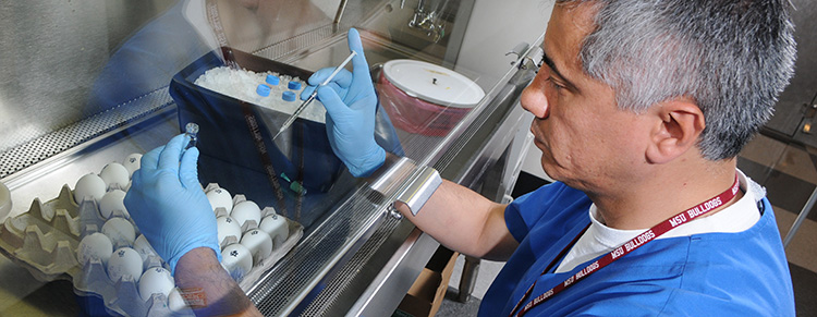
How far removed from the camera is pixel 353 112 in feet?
3.71

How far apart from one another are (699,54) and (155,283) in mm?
804

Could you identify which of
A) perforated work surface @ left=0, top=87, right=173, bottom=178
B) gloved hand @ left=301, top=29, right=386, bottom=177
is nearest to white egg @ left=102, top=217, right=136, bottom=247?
perforated work surface @ left=0, top=87, right=173, bottom=178

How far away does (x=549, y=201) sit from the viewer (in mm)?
1332

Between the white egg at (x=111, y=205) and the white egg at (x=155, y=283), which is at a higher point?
the white egg at (x=111, y=205)

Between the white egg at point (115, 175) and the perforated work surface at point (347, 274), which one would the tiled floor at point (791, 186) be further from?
the white egg at point (115, 175)

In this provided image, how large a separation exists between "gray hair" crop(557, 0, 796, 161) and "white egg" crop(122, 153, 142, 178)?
2.32 ft

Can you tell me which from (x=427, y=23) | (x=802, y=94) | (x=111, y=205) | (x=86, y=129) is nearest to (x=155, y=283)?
(x=111, y=205)

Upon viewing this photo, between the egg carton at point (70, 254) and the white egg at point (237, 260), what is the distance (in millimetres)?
85

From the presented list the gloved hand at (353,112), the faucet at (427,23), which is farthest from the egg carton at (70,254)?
the faucet at (427,23)

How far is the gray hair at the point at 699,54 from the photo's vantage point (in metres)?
0.75

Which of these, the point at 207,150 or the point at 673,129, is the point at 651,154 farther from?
the point at 207,150

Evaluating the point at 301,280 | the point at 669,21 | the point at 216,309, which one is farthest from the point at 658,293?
the point at 216,309

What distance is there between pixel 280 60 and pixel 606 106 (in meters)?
0.68

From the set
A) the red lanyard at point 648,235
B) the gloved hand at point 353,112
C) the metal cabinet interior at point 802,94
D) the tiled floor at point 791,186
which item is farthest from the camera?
the tiled floor at point 791,186
